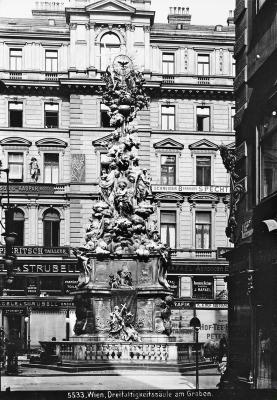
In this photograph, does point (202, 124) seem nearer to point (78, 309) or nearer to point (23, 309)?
point (23, 309)

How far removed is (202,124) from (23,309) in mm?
18757

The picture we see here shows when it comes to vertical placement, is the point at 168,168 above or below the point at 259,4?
above

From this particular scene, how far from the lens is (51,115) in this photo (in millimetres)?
70000

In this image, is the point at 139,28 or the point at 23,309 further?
the point at 139,28

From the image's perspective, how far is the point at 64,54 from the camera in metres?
69.6

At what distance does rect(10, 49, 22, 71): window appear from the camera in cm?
6900

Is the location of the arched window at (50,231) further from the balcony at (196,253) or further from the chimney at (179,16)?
the chimney at (179,16)

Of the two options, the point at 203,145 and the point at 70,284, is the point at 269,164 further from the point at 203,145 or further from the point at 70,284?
the point at 203,145

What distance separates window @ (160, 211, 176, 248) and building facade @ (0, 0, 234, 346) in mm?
71

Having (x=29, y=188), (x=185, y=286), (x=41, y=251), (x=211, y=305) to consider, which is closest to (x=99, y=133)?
(x=29, y=188)

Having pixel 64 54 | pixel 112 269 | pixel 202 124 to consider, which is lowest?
pixel 112 269

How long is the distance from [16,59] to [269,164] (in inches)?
1848

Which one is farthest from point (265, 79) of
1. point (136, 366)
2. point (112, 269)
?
point (112, 269)

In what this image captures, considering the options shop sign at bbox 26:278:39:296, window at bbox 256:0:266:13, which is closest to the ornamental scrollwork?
window at bbox 256:0:266:13
